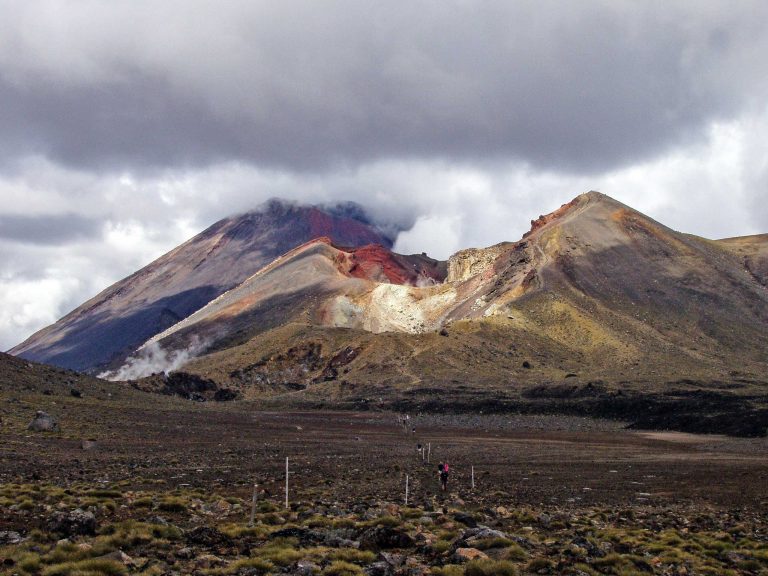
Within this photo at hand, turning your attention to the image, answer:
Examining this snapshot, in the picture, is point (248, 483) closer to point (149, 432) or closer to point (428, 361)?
point (149, 432)

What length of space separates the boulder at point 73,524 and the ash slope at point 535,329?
255 ft

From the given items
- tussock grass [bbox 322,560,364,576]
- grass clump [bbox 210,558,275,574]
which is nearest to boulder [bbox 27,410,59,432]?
grass clump [bbox 210,558,275,574]

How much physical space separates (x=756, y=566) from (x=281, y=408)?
316 ft

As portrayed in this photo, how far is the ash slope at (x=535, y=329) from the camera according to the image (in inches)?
4259

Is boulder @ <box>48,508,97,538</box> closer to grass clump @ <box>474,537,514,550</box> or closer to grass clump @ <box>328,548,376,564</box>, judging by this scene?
grass clump @ <box>328,548,376,564</box>

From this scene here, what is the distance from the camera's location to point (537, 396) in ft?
333

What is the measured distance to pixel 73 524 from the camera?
15453 mm

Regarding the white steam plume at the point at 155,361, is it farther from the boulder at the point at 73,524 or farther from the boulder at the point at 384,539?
the boulder at the point at 384,539

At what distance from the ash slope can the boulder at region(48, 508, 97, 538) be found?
7765cm

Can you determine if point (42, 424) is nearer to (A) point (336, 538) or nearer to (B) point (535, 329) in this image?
(A) point (336, 538)

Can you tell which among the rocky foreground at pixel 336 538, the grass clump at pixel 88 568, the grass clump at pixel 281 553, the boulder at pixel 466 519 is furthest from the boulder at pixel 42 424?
the grass clump at pixel 88 568

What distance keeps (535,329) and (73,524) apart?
12204 cm

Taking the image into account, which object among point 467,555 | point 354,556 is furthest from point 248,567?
point 467,555

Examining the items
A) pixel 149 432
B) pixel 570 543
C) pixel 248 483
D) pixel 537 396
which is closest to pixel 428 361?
pixel 537 396
